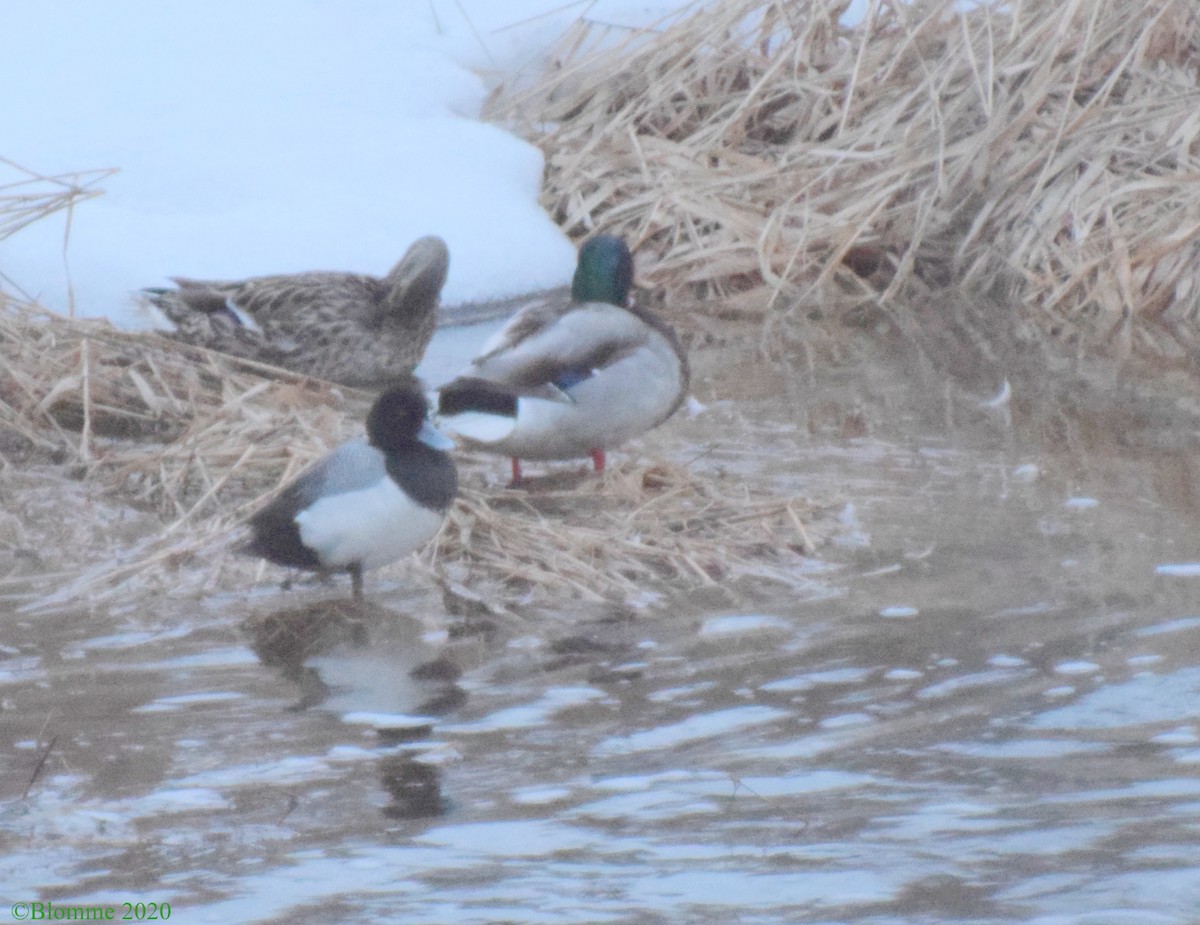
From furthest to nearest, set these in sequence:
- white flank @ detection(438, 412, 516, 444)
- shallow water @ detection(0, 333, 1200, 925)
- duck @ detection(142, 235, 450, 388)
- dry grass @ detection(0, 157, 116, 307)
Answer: duck @ detection(142, 235, 450, 388) < dry grass @ detection(0, 157, 116, 307) < white flank @ detection(438, 412, 516, 444) < shallow water @ detection(0, 333, 1200, 925)

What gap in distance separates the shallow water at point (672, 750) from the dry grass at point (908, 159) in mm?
3029

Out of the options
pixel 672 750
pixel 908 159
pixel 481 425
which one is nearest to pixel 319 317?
pixel 481 425

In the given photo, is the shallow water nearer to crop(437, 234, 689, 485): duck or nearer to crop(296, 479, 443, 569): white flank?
crop(296, 479, 443, 569): white flank

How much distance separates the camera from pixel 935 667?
363cm

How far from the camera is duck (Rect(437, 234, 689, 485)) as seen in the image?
193 inches

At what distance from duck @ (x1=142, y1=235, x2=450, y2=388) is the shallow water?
7.56ft

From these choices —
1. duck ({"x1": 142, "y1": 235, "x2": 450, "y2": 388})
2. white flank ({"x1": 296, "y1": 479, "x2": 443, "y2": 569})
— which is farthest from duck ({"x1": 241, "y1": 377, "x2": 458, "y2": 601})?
duck ({"x1": 142, "y1": 235, "x2": 450, "y2": 388})

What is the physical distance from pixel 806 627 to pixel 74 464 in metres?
2.16

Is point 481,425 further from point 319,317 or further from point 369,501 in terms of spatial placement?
point 319,317

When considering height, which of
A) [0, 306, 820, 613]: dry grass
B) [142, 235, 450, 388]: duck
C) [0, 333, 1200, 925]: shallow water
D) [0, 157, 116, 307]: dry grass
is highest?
[0, 157, 116, 307]: dry grass

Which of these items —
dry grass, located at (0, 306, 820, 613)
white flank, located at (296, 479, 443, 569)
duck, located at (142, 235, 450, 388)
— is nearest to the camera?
white flank, located at (296, 479, 443, 569)

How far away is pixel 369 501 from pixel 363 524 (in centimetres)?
6

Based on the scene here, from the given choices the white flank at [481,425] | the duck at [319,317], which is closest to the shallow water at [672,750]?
the white flank at [481,425]

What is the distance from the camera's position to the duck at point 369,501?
13.4 feet
